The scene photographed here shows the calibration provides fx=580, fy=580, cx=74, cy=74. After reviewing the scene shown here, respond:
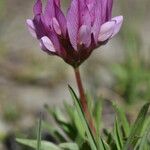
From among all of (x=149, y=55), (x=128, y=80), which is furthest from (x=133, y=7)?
(x=128, y=80)

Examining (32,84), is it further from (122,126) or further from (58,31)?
(58,31)

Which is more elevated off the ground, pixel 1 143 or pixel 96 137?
pixel 96 137

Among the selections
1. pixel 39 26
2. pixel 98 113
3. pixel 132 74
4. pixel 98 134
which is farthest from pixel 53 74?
pixel 39 26

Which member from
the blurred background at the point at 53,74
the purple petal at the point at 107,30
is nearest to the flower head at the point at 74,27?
the purple petal at the point at 107,30

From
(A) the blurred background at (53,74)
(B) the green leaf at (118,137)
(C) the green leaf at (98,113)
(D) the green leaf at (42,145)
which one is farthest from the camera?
(A) the blurred background at (53,74)

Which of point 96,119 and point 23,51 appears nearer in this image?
point 96,119

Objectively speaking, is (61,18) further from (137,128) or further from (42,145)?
(42,145)

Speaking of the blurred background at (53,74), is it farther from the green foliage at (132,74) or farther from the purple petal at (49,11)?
the purple petal at (49,11)

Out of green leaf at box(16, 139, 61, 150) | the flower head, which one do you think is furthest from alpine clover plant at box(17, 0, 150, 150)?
green leaf at box(16, 139, 61, 150)
